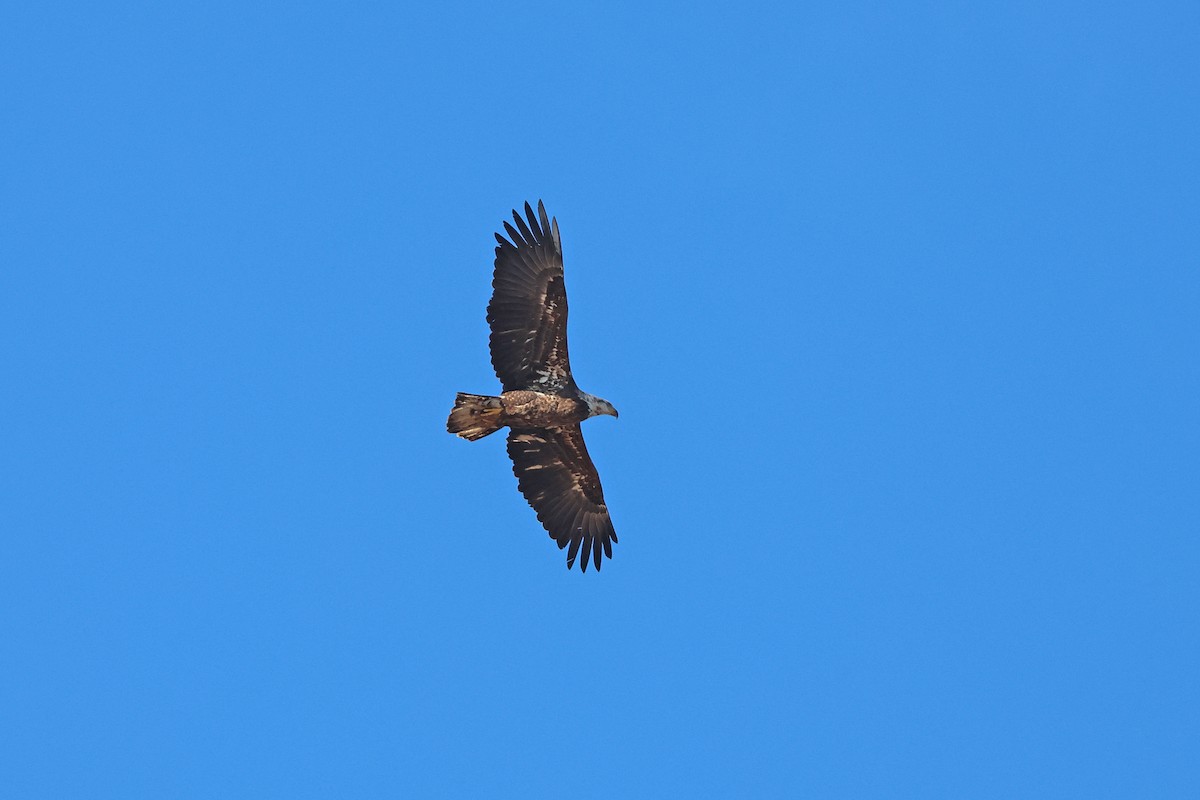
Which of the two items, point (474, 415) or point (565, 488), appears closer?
point (474, 415)

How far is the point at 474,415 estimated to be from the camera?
20797 millimetres

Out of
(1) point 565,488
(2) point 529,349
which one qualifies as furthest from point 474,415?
(1) point 565,488

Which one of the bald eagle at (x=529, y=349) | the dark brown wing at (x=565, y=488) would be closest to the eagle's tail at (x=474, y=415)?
the bald eagle at (x=529, y=349)

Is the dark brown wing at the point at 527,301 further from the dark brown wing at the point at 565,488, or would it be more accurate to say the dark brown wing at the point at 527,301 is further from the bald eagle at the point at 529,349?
the dark brown wing at the point at 565,488

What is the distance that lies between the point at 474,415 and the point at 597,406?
1939 millimetres

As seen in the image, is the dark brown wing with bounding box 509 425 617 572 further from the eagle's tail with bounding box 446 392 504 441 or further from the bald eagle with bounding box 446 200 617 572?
the eagle's tail with bounding box 446 392 504 441

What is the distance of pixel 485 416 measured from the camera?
822 inches

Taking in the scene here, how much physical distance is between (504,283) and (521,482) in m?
3.23

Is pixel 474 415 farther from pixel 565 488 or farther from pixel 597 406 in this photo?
pixel 565 488

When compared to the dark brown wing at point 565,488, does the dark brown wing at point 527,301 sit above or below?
above

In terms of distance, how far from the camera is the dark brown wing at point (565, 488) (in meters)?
22.4

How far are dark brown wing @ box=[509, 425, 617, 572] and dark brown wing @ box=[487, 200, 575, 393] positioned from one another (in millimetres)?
1354

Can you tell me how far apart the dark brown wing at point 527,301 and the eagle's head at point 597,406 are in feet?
2.50

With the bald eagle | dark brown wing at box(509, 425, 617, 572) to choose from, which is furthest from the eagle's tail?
dark brown wing at box(509, 425, 617, 572)
